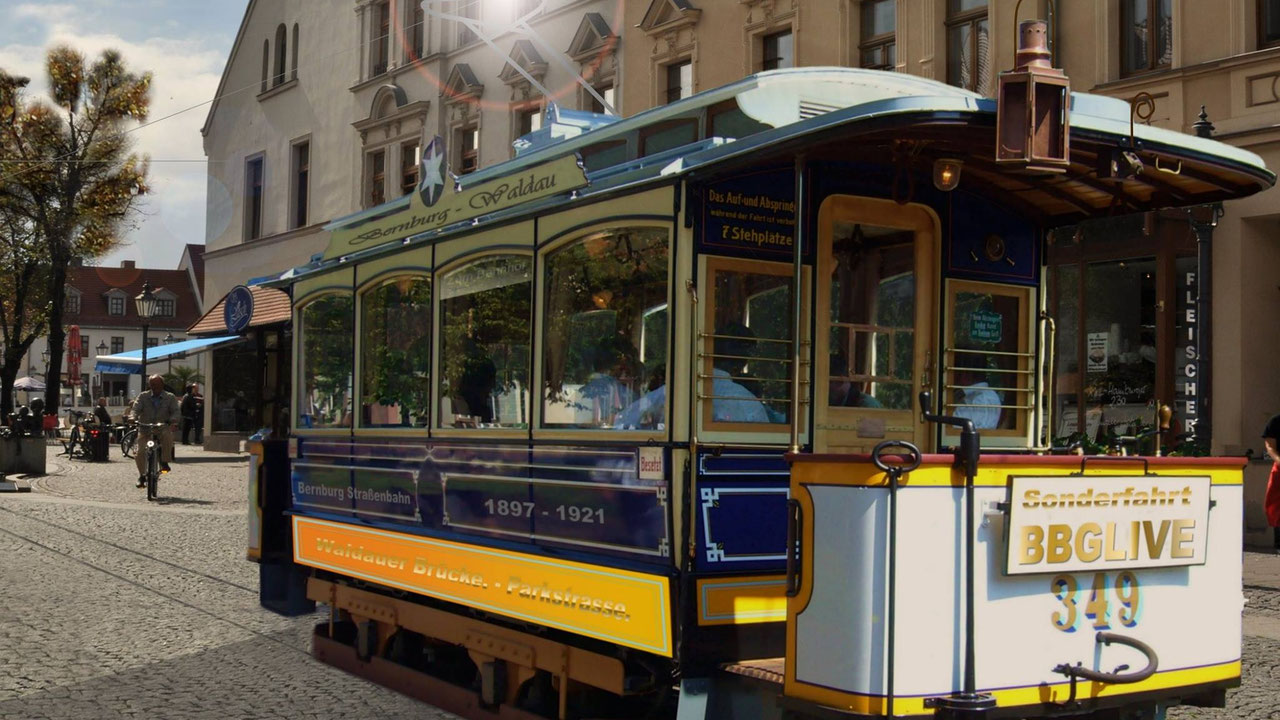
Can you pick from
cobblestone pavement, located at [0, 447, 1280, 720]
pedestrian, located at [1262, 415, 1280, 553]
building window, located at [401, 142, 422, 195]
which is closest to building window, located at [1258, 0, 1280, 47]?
pedestrian, located at [1262, 415, 1280, 553]

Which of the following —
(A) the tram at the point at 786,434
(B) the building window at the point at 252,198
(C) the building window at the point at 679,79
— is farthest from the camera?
(B) the building window at the point at 252,198

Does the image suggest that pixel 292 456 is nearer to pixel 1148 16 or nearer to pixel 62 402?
pixel 1148 16

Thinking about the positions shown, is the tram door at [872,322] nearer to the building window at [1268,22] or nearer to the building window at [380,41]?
the building window at [1268,22]

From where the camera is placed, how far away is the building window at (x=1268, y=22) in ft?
50.4

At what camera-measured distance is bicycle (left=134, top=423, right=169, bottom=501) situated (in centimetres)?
2138

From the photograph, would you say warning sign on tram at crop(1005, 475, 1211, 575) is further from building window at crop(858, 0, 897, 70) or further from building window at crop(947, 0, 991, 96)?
building window at crop(858, 0, 897, 70)

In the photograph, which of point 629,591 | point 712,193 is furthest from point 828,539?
point 712,193

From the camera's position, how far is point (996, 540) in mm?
5168

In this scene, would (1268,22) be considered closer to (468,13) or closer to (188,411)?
(468,13)

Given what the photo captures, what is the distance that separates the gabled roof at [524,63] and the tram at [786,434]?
58.5 ft

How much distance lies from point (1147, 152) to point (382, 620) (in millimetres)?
5075

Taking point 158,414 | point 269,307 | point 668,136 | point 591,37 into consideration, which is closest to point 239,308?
point 269,307

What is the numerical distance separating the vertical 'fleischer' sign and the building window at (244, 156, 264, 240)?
103 feet

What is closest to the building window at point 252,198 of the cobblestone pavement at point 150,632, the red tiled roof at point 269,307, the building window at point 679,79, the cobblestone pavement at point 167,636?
the building window at point 679,79
